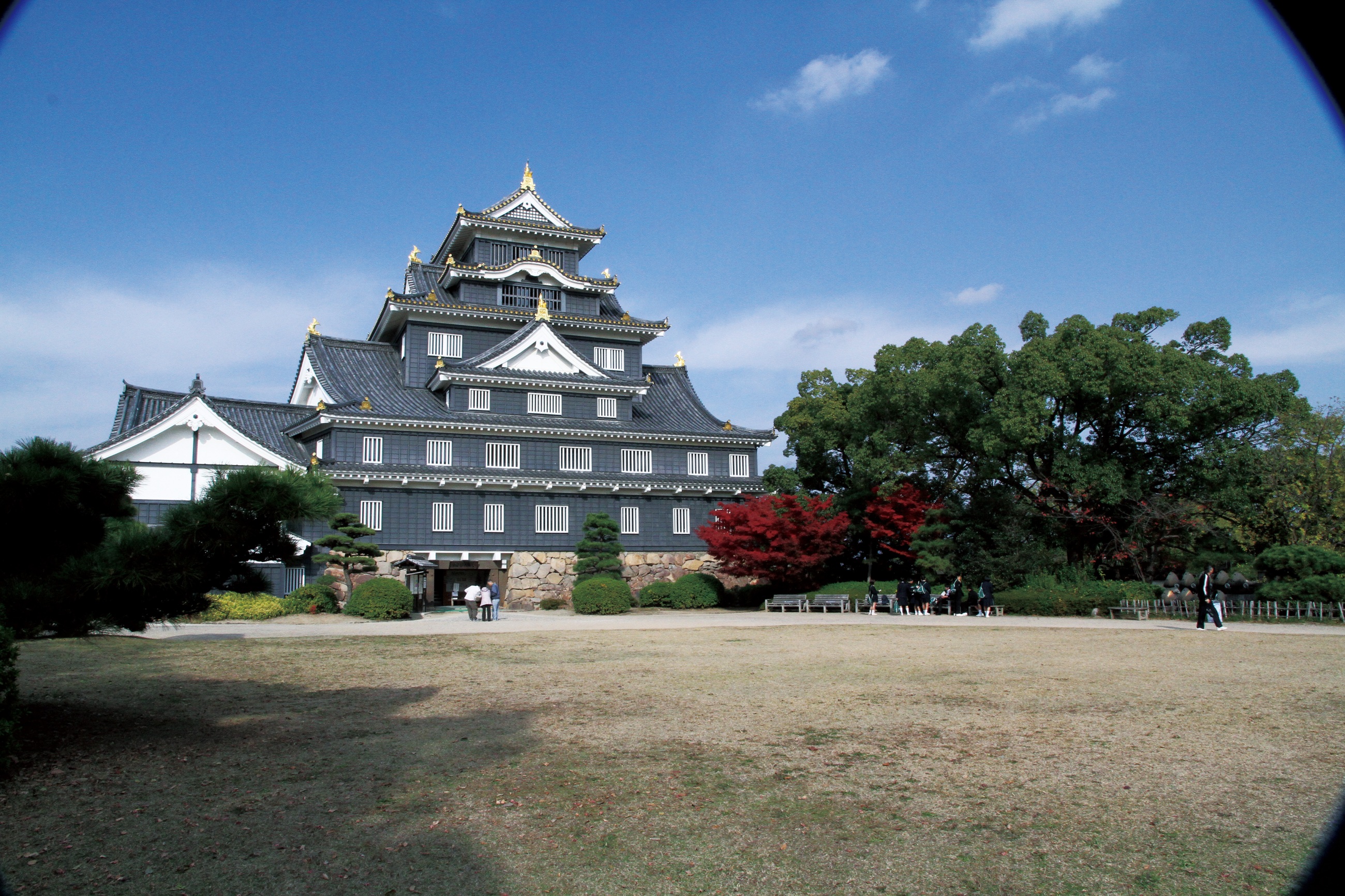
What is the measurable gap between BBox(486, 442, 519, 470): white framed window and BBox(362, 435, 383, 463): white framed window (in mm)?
4398

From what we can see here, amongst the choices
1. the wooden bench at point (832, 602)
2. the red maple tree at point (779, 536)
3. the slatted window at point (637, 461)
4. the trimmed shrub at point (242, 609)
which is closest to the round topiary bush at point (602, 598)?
the red maple tree at point (779, 536)

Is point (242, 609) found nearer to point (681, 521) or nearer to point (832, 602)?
point (681, 521)

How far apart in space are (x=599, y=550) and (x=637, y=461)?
21.0ft

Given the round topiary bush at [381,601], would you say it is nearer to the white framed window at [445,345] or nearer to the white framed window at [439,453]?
the white framed window at [439,453]

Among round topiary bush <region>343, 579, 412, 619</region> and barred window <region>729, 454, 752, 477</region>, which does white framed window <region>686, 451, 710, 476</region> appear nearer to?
barred window <region>729, 454, 752, 477</region>

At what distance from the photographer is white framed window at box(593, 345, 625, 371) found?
146 feet

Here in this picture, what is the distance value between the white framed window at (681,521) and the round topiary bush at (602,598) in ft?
26.3

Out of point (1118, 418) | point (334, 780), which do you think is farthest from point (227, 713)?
point (1118, 418)

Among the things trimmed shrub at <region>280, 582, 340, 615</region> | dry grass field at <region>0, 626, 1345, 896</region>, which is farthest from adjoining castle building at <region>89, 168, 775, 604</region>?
dry grass field at <region>0, 626, 1345, 896</region>

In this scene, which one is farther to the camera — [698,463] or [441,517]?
[698,463]

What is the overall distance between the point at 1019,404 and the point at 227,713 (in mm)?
26128

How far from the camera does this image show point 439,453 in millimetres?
37438

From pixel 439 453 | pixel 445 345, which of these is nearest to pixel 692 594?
pixel 439 453

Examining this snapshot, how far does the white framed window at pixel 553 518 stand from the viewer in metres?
38.3
